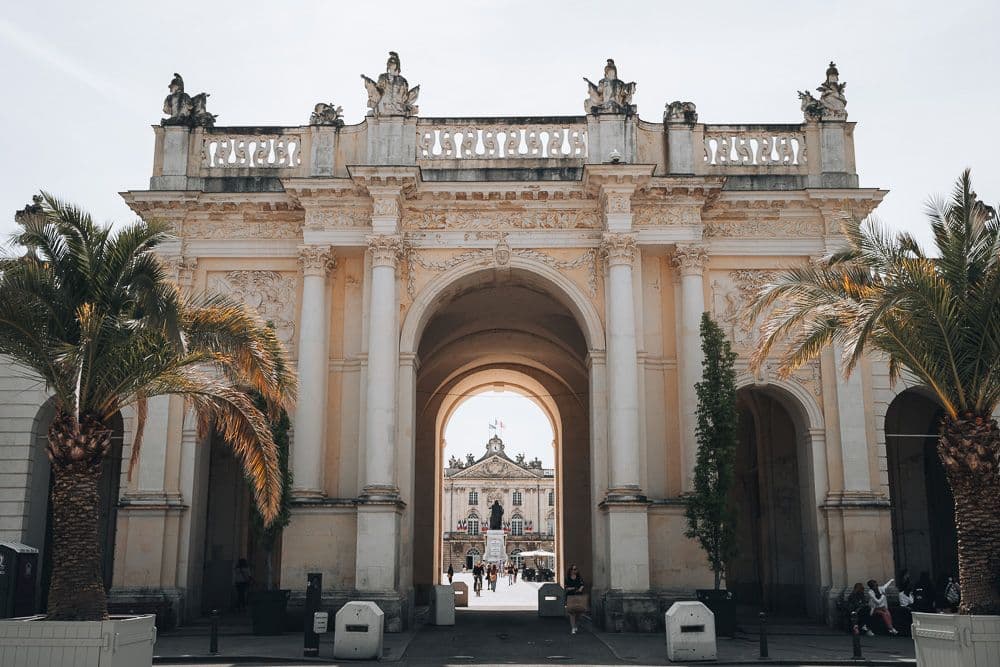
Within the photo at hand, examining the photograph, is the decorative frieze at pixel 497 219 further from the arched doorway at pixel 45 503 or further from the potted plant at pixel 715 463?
the arched doorway at pixel 45 503

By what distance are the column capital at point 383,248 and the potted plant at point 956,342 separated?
1080cm

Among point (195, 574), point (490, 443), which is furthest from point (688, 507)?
point (490, 443)

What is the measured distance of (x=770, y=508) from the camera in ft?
96.8

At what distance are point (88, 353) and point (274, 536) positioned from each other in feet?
30.5

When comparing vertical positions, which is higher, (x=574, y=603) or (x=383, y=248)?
(x=383, y=248)

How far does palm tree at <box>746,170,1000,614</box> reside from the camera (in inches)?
561

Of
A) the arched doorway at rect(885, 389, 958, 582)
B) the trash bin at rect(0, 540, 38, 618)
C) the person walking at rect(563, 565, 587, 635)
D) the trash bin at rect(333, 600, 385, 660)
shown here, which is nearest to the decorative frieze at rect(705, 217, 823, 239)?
the arched doorway at rect(885, 389, 958, 582)

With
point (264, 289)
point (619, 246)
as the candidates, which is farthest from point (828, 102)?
point (264, 289)

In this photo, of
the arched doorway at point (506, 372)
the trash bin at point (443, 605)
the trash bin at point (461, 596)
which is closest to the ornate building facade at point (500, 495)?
the arched doorway at point (506, 372)

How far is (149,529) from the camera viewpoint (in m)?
23.4

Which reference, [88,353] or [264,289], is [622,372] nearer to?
[264,289]

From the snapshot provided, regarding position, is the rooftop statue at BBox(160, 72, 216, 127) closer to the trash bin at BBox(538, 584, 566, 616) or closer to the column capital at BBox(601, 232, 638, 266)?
the column capital at BBox(601, 232, 638, 266)

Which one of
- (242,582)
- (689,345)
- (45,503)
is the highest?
(689,345)

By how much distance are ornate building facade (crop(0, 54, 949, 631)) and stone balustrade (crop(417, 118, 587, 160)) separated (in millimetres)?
55
